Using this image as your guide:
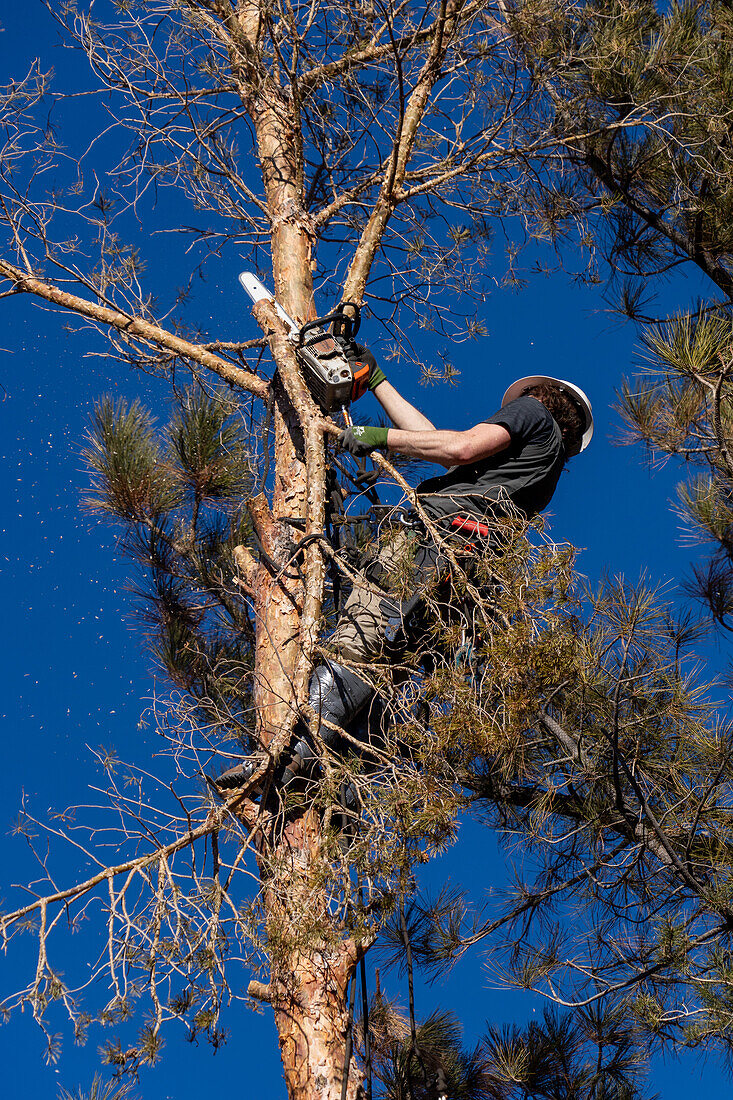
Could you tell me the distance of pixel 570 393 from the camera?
12.3 feet

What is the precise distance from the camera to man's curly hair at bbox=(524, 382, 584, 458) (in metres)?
3.72

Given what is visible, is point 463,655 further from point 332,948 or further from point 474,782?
point 474,782

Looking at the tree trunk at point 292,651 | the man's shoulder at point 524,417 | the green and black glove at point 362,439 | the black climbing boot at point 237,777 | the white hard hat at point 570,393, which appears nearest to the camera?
the tree trunk at point 292,651

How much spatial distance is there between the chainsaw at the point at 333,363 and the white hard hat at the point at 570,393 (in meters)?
0.54

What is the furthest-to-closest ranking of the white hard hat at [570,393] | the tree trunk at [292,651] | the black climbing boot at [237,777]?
the white hard hat at [570,393], the black climbing boot at [237,777], the tree trunk at [292,651]

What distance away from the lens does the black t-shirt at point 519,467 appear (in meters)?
3.37

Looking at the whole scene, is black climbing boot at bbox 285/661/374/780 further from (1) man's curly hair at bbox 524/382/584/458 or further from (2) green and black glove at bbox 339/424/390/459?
(1) man's curly hair at bbox 524/382/584/458

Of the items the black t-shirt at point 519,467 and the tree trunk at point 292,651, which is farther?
the black t-shirt at point 519,467

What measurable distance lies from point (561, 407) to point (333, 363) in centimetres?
82

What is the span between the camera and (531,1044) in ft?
13.6

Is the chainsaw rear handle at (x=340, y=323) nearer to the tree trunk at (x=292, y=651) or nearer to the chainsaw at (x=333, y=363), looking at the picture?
the chainsaw at (x=333, y=363)

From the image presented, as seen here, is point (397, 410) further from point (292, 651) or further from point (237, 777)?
point (237, 777)

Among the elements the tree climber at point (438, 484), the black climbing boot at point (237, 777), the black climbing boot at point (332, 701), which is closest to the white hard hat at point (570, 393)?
the tree climber at point (438, 484)

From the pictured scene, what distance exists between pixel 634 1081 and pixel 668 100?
3.83 meters
